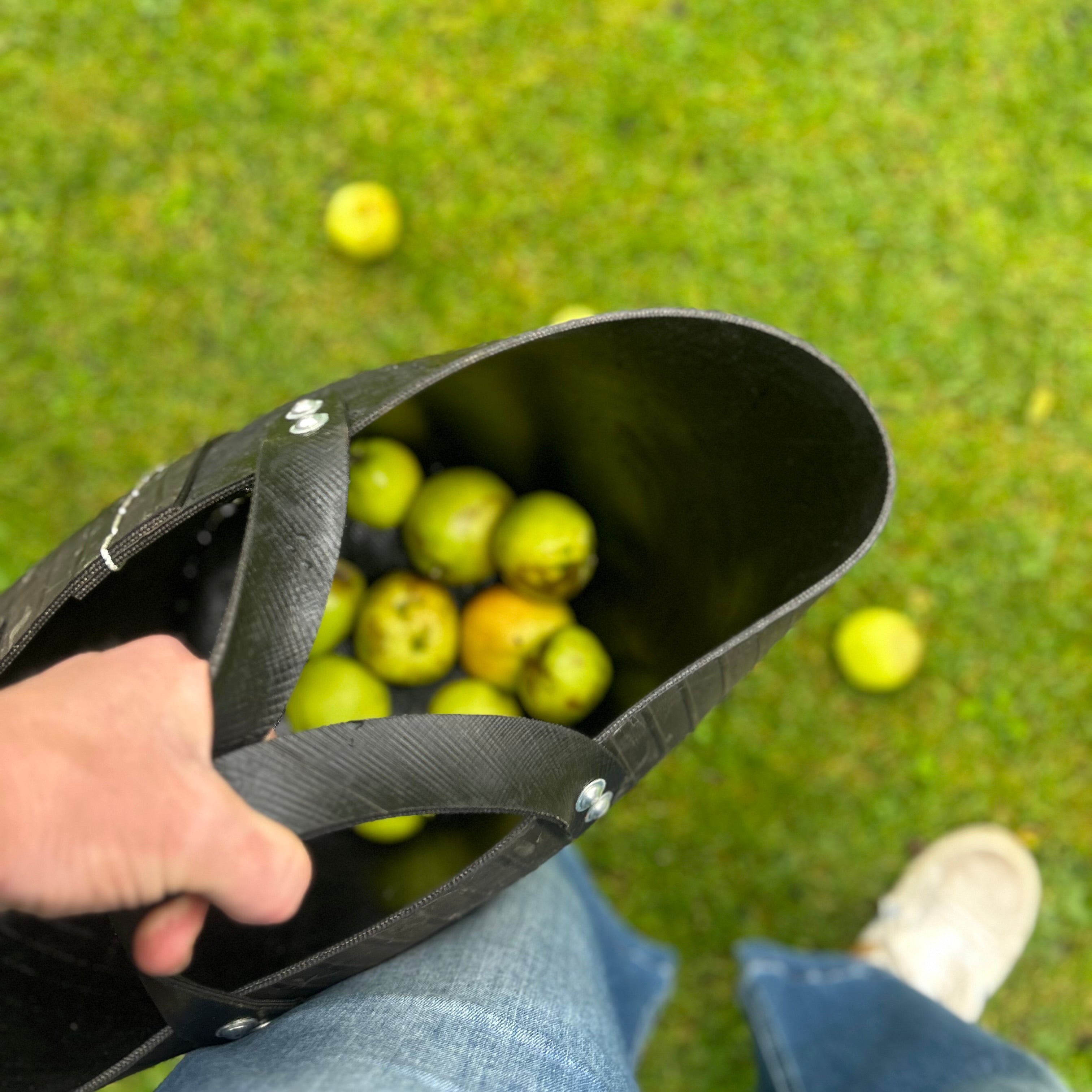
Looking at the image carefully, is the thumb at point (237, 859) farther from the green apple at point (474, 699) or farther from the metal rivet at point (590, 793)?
the green apple at point (474, 699)

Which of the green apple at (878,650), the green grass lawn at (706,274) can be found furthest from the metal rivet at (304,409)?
the green apple at (878,650)

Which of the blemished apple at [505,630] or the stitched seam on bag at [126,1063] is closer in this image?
the stitched seam on bag at [126,1063]

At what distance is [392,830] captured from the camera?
1.37 meters

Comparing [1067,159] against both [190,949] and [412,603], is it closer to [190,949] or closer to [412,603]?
[412,603]

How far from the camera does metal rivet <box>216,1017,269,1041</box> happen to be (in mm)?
1010

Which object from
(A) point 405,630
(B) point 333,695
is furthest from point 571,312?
(B) point 333,695

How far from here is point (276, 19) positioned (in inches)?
85.4

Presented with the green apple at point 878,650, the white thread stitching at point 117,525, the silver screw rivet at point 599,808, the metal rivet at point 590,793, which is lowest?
the green apple at point 878,650

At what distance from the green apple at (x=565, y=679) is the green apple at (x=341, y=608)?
0.31 meters

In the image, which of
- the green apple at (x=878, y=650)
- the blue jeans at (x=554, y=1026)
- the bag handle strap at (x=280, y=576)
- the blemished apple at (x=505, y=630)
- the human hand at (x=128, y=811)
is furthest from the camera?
the green apple at (x=878, y=650)

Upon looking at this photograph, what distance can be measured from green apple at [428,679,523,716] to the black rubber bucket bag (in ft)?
0.49

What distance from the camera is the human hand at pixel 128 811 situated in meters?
0.70

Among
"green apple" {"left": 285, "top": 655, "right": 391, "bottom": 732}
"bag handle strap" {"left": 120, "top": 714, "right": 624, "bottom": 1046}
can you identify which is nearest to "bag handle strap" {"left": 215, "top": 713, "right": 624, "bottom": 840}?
"bag handle strap" {"left": 120, "top": 714, "right": 624, "bottom": 1046}

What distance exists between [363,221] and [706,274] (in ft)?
2.72
